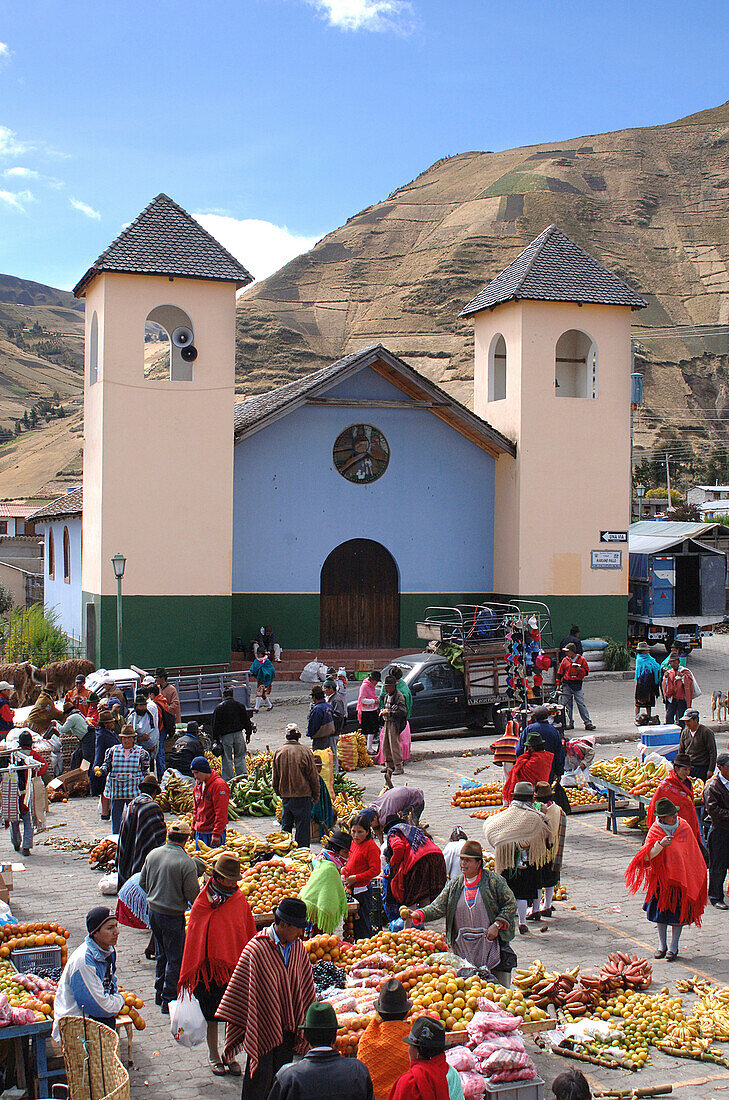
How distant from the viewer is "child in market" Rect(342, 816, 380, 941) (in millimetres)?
8903

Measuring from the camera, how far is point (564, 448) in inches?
1054

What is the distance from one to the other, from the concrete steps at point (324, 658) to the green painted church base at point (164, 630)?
1227 mm

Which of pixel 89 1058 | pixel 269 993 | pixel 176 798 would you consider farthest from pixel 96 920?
pixel 176 798

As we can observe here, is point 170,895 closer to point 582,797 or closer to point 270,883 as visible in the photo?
point 270,883

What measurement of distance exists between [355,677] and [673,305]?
116280 millimetres

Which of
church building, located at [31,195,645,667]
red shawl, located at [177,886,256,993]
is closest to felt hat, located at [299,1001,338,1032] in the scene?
red shawl, located at [177,886,256,993]

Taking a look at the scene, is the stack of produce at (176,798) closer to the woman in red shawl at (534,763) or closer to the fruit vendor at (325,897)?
the woman in red shawl at (534,763)

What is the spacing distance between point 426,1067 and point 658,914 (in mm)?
4670

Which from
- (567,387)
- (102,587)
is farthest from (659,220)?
(102,587)

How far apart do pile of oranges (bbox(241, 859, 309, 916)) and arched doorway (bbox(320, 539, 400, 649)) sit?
1707cm

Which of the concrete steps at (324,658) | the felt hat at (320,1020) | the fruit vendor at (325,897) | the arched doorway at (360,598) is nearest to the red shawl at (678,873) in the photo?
the fruit vendor at (325,897)

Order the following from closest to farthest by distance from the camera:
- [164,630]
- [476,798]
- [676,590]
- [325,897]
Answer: [325,897] → [476,798] → [164,630] → [676,590]

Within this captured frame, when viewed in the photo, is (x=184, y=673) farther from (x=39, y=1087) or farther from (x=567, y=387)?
(x=39, y=1087)

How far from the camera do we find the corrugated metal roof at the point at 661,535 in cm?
2833
